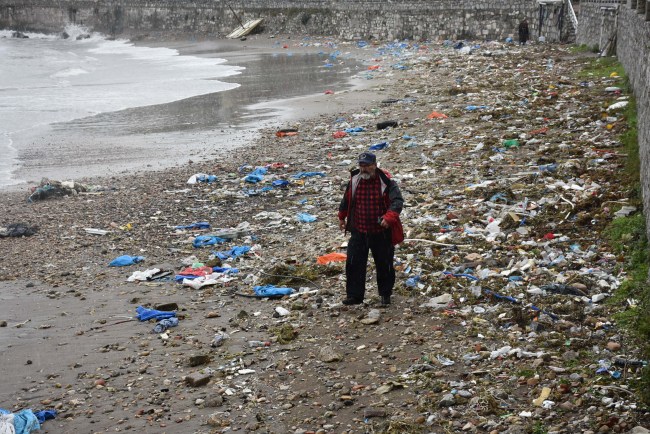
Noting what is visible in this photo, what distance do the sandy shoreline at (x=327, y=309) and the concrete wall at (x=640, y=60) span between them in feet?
1.94

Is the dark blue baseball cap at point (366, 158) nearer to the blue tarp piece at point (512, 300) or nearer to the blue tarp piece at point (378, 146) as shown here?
the blue tarp piece at point (512, 300)

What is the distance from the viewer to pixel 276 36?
162ft

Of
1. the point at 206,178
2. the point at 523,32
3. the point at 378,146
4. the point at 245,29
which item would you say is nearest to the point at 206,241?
the point at 206,178

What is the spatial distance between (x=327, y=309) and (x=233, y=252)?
2436 millimetres

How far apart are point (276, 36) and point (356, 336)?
145 ft

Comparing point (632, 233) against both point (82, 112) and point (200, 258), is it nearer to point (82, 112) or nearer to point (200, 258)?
point (200, 258)

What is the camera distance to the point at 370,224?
729 cm

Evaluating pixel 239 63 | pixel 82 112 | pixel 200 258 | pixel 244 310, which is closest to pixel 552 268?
pixel 244 310

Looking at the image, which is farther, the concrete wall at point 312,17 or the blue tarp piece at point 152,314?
the concrete wall at point 312,17

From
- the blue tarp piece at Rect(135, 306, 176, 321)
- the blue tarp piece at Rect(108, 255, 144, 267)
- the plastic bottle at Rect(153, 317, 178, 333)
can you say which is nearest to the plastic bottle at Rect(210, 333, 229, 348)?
the plastic bottle at Rect(153, 317, 178, 333)

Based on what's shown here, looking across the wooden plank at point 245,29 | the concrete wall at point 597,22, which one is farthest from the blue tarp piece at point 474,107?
the wooden plank at point 245,29

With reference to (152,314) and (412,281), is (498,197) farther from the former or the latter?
(152,314)

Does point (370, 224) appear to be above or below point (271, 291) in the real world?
above

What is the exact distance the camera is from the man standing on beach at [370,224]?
23.6 feet
